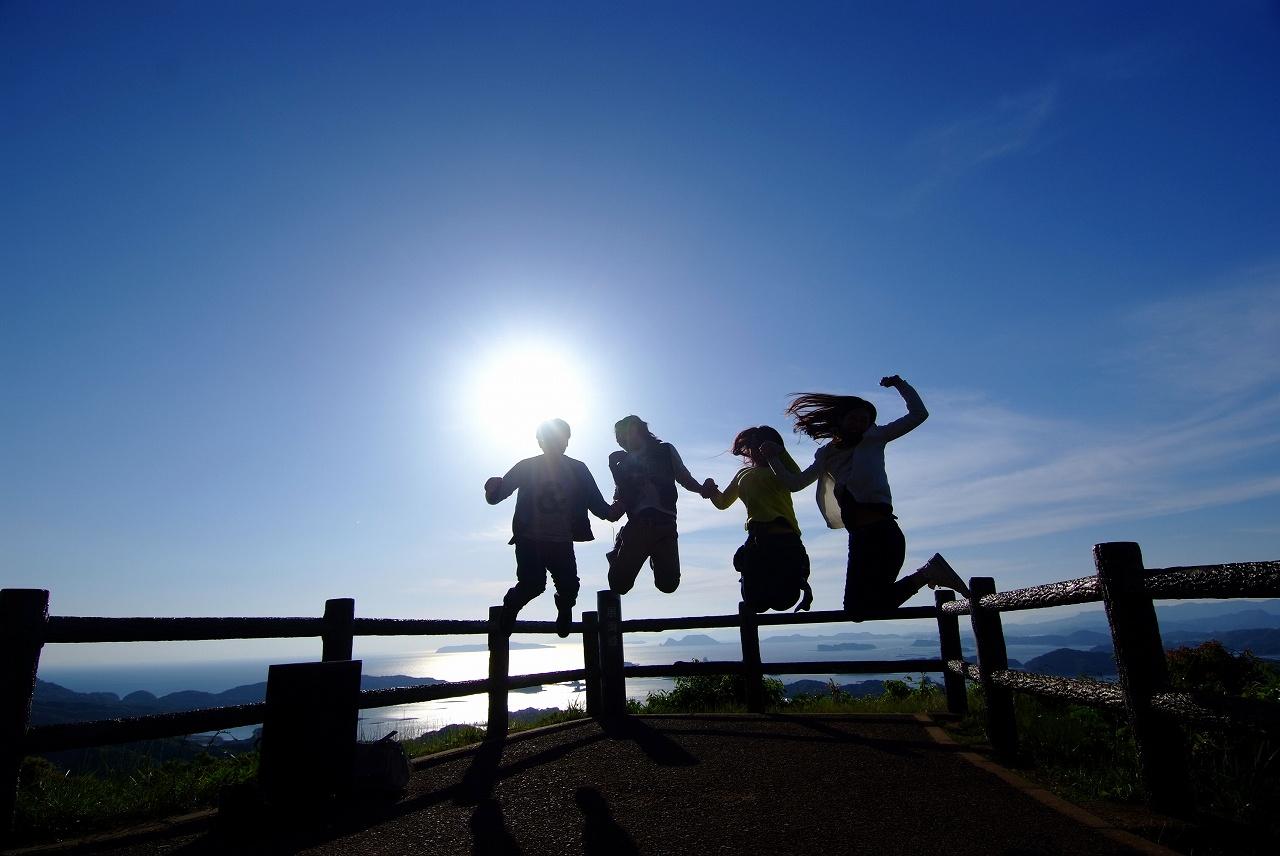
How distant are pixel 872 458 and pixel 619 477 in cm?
279

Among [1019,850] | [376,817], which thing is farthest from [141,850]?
[1019,850]

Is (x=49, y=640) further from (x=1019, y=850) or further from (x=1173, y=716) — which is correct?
(x=1173, y=716)

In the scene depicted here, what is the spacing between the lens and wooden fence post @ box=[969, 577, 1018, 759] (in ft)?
17.1

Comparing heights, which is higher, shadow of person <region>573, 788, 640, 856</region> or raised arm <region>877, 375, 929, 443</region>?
raised arm <region>877, 375, 929, 443</region>

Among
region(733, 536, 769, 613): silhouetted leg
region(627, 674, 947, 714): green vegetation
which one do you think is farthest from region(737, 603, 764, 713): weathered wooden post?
region(733, 536, 769, 613): silhouetted leg

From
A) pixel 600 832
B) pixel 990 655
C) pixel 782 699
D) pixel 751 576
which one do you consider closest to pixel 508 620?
Result: pixel 751 576

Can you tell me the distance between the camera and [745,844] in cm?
331

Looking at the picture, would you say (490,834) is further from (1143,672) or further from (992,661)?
(992,661)

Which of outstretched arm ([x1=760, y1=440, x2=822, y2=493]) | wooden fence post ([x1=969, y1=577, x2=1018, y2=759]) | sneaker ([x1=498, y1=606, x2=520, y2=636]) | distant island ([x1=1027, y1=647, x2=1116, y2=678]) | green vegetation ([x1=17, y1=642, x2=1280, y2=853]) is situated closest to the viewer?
green vegetation ([x1=17, y1=642, x2=1280, y2=853])

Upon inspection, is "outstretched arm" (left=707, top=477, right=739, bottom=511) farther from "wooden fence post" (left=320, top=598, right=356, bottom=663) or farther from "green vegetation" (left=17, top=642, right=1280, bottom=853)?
"wooden fence post" (left=320, top=598, right=356, bottom=663)

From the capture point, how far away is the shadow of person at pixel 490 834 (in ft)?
10.9

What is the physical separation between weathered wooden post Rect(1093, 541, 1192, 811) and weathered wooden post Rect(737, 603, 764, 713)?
5.01 meters

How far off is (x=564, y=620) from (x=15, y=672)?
14.9 feet

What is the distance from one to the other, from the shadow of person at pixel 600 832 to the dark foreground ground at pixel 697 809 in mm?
10
